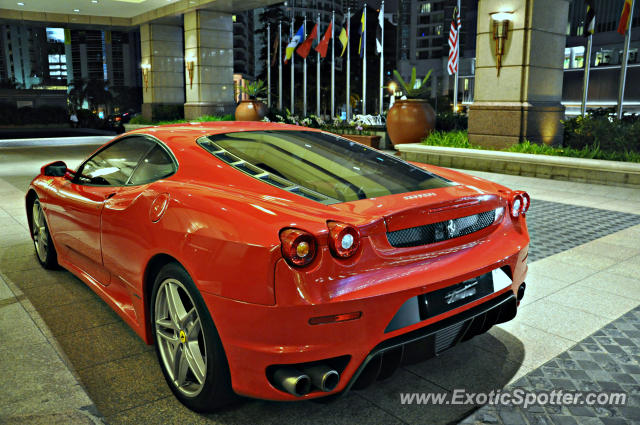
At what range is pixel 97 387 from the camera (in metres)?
2.99

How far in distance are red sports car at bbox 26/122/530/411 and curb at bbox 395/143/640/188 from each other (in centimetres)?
819

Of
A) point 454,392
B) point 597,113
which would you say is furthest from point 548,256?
point 597,113

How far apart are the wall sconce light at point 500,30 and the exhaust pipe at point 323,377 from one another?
488 inches

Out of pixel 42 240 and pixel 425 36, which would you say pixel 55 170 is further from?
pixel 425 36

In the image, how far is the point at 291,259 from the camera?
2254 millimetres

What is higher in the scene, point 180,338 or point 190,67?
point 190,67

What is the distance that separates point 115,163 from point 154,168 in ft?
2.87

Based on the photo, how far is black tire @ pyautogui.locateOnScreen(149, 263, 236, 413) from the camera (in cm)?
251

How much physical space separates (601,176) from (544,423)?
9.23 m

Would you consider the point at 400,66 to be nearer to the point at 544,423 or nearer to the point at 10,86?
the point at 10,86

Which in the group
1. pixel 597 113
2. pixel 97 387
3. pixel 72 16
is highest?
pixel 72 16

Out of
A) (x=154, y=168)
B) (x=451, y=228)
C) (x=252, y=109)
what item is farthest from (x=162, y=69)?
(x=451, y=228)

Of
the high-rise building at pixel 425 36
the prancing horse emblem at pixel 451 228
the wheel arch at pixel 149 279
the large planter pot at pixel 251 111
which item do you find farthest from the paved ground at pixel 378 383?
the high-rise building at pixel 425 36

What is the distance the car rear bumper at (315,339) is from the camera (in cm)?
227
